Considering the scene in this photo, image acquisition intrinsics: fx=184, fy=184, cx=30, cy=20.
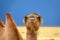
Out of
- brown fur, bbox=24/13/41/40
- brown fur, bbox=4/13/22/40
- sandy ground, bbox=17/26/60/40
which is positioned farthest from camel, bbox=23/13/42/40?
sandy ground, bbox=17/26/60/40

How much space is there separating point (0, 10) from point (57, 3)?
2.04 ft

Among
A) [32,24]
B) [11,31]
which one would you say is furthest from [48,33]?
[32,24]

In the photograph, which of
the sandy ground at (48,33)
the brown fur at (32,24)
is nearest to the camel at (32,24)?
the brown fur at (32,24)

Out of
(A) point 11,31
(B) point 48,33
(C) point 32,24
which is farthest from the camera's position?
(B) point 48,33

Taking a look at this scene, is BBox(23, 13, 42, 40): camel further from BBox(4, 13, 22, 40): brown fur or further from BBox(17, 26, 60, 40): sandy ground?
BBox(17, 26, 60, 40): sandy ground

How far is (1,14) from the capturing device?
6.47ft

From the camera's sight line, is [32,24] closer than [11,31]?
Yes

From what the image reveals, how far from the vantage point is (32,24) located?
444 mm

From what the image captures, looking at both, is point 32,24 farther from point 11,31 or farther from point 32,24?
point 11,31

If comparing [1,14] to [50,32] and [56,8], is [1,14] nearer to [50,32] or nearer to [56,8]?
[56,8]

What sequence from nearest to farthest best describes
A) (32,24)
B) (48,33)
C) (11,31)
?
1. (32,24)
2. (11,31)
3. (48,33)

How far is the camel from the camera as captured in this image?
45cm

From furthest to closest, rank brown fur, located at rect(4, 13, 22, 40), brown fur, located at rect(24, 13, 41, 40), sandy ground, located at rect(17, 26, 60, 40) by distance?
sandy ground, located at rect(17, 26, 60, 40), brown fur, located at rect(4, 13, 22, 40), brown fur, located at rect(24, 13, 41, 40)

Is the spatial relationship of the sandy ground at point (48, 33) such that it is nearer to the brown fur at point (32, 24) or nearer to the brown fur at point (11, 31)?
the brown fur at point (11, 31)
